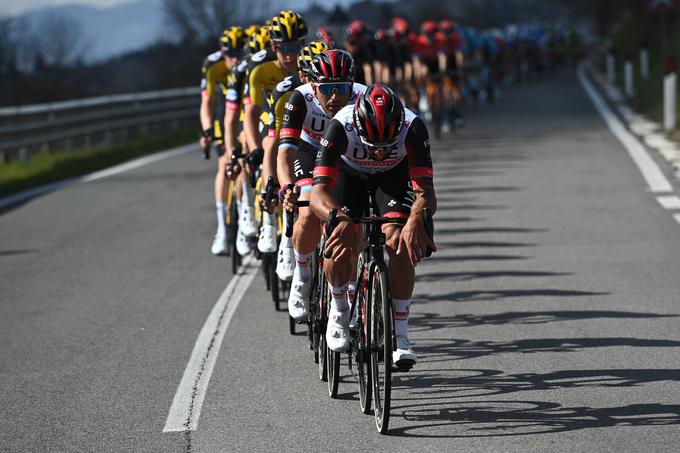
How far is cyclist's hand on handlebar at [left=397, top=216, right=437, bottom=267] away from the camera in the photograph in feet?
21.2

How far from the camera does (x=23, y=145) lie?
22.6 meters

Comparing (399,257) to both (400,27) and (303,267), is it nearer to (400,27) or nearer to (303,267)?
(303,267)

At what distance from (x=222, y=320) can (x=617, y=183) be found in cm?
817

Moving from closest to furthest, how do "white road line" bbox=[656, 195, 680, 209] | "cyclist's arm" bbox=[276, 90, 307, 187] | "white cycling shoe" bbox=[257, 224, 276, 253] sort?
"cyclist's arm" bbox=[276, 90, 307, 187]
"white cycling shoe" bbox=[257, 224, 276, 253]
"white road line" bbox=[656, 195, 680, 209]

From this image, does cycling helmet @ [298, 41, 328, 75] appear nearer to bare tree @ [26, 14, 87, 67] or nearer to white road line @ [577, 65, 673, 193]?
white road line @ [577, 65, 673, 193]

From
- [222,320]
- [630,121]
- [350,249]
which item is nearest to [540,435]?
[350,249]

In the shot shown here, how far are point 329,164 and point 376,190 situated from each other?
438 mm

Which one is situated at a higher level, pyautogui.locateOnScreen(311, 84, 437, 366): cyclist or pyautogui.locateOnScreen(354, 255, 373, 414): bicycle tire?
pyautogui.locateOnScreen(311, 84, 437, 366): cyclist

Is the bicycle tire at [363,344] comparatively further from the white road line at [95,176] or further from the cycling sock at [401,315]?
the white road line at [95,176]

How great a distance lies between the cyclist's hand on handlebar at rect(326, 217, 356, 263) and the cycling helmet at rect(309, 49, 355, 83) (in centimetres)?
129

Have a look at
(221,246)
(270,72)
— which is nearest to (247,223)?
A: (221,246)

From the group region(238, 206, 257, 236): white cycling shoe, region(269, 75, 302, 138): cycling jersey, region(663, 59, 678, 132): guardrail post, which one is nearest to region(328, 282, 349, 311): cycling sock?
region(269, 75, 302, 138): cycling jersey

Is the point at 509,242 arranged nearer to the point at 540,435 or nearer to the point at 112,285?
the point at 112,285

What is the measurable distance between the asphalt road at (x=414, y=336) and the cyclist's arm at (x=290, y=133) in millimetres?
1133
